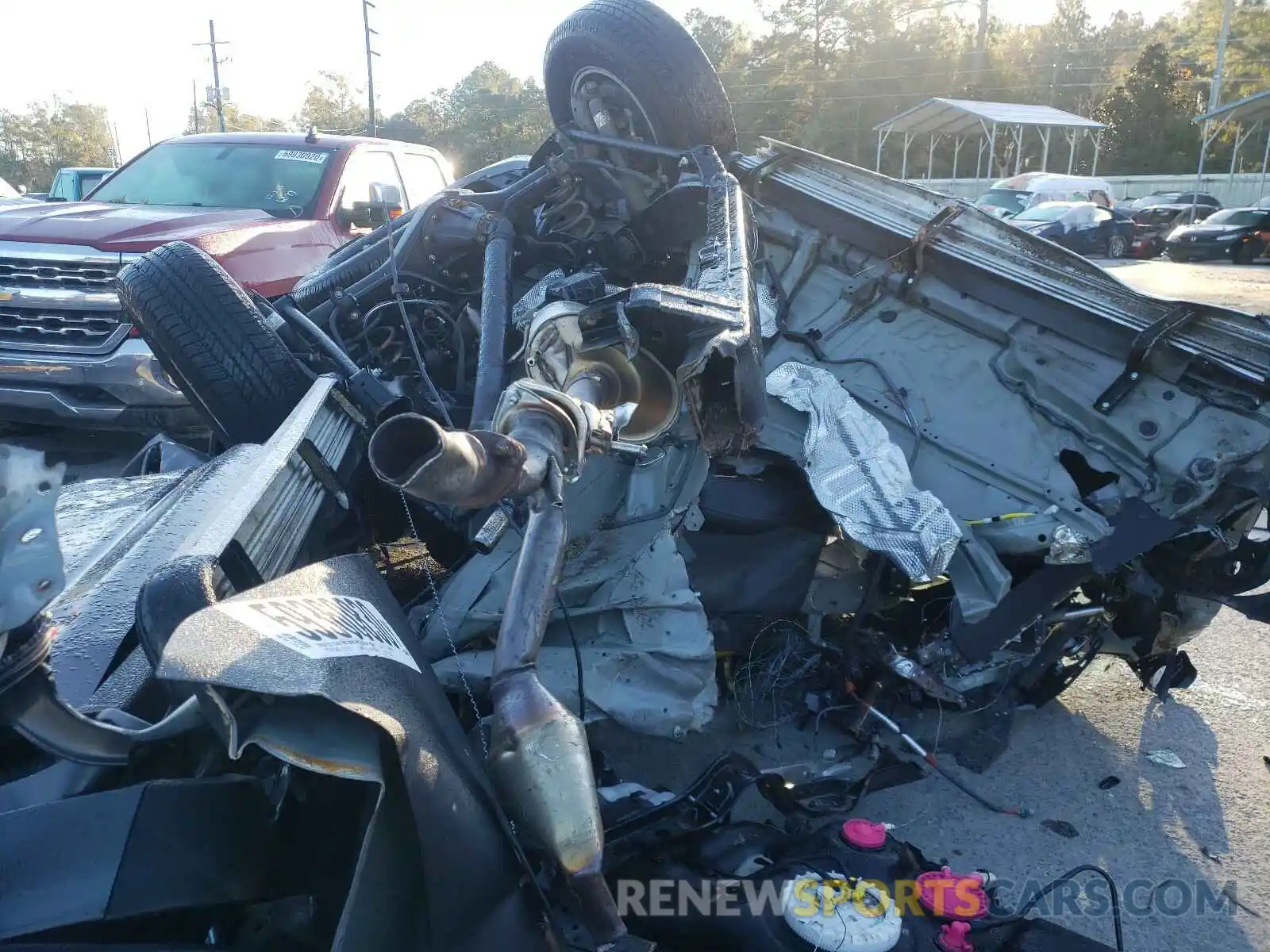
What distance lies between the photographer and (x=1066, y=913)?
238cm

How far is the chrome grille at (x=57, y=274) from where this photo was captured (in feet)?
16.9

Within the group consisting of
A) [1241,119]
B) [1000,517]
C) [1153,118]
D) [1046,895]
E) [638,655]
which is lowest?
[1046,895]

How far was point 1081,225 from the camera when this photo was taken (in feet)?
65.8

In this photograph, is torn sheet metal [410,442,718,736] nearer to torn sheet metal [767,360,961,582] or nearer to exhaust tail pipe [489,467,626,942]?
torn sheet metal [767,360,961,582]

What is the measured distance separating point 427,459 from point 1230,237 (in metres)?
22.8

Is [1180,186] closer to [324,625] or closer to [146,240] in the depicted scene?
[146,240]

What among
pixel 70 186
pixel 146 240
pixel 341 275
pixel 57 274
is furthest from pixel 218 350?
pixel 70 186

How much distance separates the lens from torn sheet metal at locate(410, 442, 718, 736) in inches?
99.5

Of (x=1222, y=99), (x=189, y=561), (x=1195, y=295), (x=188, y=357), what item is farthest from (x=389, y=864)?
A: (x=1222, y=99)

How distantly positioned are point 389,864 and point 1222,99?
4446 centimetres

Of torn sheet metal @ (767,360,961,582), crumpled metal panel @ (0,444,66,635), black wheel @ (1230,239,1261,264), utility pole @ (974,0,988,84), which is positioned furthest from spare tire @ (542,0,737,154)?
utility pole @ (974,0,988,84)

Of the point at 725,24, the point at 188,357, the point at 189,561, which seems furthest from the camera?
the point at 725,24

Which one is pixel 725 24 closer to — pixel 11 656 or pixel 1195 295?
pixel 1195 295

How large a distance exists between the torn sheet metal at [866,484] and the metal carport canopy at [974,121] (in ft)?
91.3
